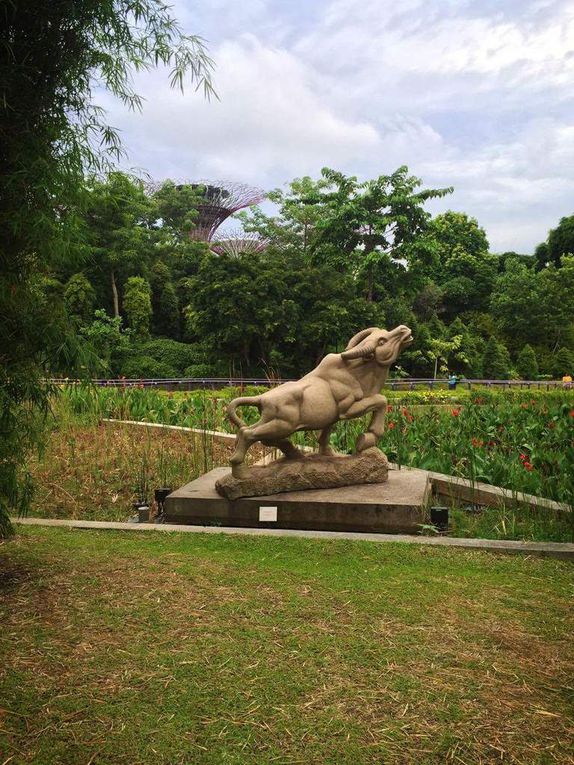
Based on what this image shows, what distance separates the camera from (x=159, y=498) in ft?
16.9

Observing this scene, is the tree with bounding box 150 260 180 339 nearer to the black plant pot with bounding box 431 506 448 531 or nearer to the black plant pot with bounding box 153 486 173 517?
the black plant pot with bounding box 153 486 173 517

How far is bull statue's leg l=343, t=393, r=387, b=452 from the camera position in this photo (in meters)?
4.87

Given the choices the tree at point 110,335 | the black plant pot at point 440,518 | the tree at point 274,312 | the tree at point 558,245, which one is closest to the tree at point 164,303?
the tree at point 110,335

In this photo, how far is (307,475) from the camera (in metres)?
4.72

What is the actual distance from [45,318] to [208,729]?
195cm

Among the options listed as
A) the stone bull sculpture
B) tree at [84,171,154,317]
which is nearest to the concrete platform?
the stone bull sculpture

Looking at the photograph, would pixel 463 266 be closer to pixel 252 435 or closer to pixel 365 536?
pixel 252 435

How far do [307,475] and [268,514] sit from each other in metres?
0.44

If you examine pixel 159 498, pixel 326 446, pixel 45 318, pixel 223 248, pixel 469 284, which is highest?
pixel 223 248

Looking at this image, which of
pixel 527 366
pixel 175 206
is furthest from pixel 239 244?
pixel 527 366

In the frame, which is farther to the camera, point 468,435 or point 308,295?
point 308,295

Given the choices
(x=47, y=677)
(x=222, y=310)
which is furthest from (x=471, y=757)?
(x=222, y=310)

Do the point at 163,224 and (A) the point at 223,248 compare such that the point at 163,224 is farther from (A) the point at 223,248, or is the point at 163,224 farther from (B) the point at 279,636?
(B) the point at 279,636

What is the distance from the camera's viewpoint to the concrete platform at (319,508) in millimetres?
4363
